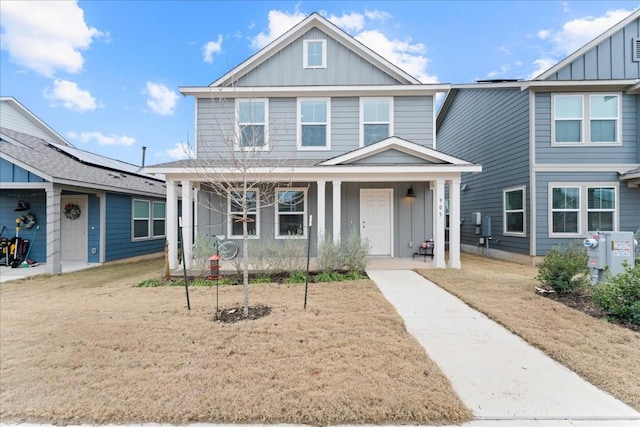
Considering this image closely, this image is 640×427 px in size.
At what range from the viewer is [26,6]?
424 inches

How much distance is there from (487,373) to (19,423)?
4.08 metres

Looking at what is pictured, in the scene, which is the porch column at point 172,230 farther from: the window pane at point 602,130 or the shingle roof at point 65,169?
the window pane at point 602,130

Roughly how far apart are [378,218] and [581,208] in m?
6.52

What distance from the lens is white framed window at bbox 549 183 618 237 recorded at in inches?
370

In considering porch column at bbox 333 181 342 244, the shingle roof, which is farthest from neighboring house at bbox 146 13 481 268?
the shingle roof

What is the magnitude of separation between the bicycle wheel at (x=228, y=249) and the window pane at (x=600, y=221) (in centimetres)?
1131

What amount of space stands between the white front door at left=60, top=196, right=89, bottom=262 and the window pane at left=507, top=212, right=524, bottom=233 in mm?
14946

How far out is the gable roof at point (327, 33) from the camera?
31.7 ft

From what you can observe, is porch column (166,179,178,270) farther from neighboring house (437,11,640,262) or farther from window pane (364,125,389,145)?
neighboring house (437,11,640,262)

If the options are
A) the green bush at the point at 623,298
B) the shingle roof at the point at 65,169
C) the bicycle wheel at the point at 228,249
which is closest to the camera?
the green bush at the point at 623,298

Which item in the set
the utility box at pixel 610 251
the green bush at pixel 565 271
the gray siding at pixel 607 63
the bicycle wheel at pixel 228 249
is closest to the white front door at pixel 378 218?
the bicycle wheel at pixel 228 249

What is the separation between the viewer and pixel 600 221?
9414 mm

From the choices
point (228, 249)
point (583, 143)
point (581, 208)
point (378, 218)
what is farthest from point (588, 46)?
point (228, 249)

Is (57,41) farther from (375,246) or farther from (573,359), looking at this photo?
(573,359)
